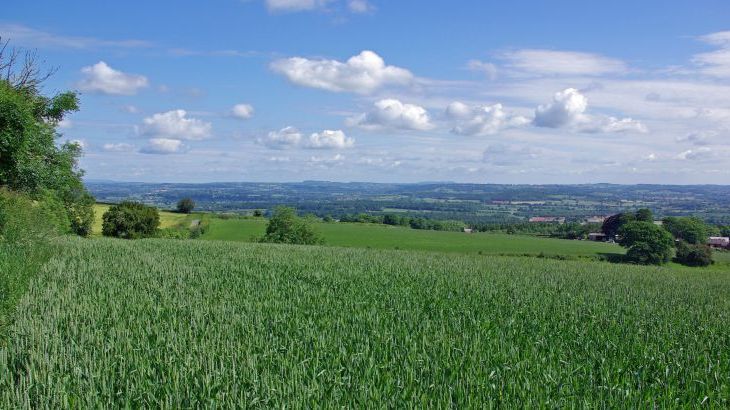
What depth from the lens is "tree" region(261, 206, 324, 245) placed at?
64875mm

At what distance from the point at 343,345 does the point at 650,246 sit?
2526 inches

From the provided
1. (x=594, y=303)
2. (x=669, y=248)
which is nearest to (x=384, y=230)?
(x=669, y=248)

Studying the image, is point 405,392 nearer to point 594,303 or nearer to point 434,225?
A: point 594,303

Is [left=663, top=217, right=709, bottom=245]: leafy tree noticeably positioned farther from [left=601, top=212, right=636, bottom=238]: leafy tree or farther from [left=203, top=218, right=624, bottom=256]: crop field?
[left=601, top=212, right=636, bottom=238]: leafy tree

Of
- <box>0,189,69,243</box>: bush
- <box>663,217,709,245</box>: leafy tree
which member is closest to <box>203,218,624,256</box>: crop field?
<box>663,217,709,245</box>: leafy tree

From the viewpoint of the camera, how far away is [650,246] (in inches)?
2532

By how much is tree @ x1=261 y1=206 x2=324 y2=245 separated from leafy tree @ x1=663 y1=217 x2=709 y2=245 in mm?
49987

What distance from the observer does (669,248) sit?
6481 cm

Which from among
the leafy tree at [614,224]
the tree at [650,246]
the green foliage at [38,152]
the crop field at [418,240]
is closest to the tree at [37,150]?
the green foliage at [38,152]

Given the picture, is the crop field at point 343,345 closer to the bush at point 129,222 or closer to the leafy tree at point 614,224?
the bush at point 129,222

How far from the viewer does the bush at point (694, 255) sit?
6444 centimetres

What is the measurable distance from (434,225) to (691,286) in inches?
3356

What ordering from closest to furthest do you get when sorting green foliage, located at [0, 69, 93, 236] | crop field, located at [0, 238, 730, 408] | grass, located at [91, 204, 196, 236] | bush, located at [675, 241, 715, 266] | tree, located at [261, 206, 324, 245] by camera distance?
crop field, located at [0, 238, 730, 408] → green foliage, located at [0, 69, 93, 236] → bush, located at [675, 241, 715, 266] → tree, located at [261, 206, 324, 245] → grass, located at [91, 204, 196, 236]

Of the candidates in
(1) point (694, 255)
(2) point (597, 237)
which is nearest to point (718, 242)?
(2) point (597, 237)
